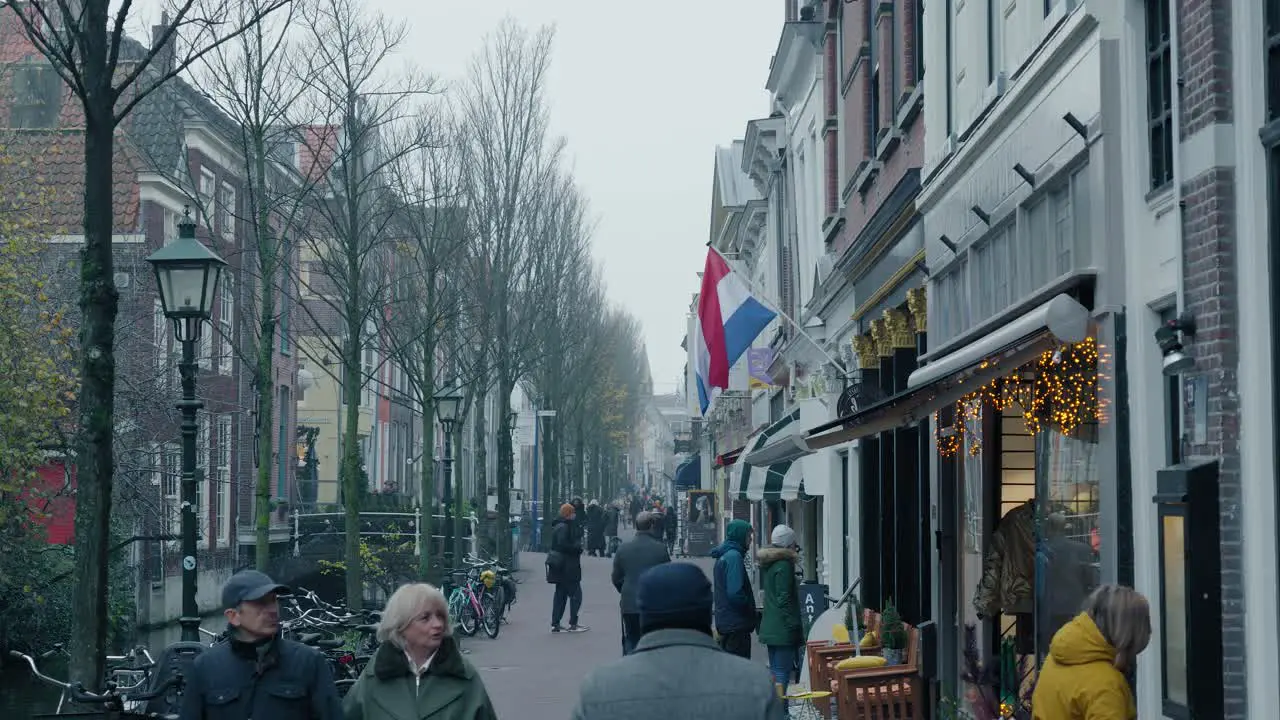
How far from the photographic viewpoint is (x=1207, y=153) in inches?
320

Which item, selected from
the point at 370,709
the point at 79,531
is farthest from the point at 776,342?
the point at 370,709

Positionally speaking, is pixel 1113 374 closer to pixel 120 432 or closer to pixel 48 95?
pixel 120 432

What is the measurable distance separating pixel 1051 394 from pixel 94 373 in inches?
240

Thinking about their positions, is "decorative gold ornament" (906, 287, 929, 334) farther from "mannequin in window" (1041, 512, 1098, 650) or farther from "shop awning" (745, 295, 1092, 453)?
"mannequin in window" (1041, 512, 1098, 650)

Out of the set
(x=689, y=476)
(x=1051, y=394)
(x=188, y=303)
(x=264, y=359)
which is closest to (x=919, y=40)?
(x=1051, y=394)

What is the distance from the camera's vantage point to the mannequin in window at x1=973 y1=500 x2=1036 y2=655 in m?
12.6

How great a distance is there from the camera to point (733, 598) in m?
14.5

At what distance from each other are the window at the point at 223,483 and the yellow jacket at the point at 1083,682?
28236 mm

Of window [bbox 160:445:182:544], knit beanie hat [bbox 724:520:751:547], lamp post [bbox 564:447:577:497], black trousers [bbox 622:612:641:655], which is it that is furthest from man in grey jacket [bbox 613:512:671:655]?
lamp post [bbox 564:447:577:497]

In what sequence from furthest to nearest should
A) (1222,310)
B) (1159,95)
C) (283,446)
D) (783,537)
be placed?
1. (283,446)
2. (783,537)
3. (1159,95)
4. (1222,310)

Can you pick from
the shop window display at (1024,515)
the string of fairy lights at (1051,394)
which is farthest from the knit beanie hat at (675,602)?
the shop window display at (1024,515)

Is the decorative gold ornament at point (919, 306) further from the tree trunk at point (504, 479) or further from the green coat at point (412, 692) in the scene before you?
the tree trunk at point (504, 479)

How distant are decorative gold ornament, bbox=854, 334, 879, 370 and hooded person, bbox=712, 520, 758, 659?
5683mm

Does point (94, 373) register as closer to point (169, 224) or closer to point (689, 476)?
point (169, 224)
